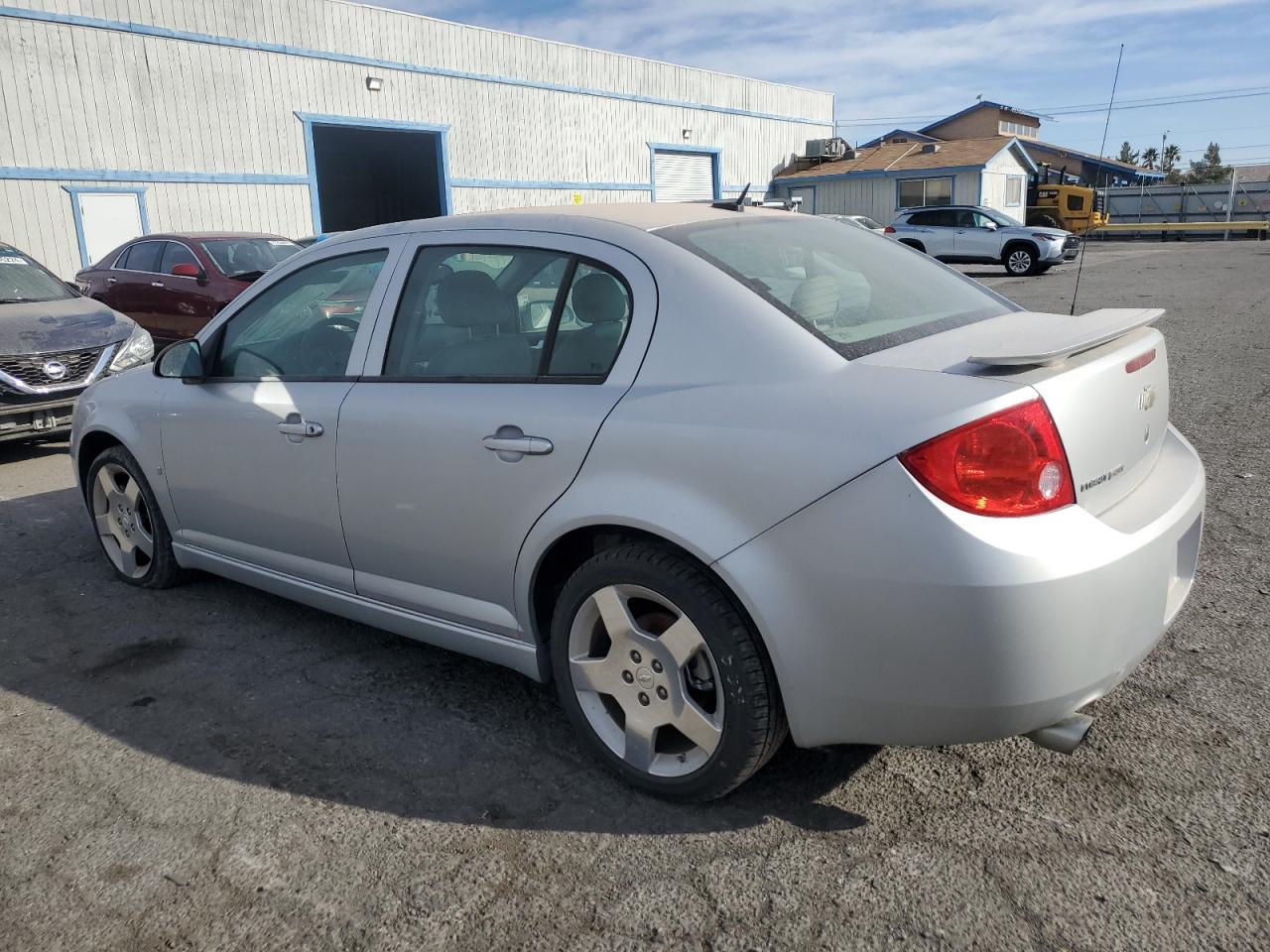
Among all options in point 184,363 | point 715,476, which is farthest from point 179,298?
point 715,476

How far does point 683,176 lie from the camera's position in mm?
30547

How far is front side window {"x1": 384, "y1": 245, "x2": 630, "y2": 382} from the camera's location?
2797mm

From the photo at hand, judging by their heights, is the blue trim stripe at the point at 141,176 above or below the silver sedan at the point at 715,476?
above

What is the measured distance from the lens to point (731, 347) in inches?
98.4

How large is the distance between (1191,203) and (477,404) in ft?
171

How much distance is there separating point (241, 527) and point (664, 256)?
83.0 inches

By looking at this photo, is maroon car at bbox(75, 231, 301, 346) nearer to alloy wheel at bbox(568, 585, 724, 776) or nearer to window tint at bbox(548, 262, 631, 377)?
window tint at bbox(548, 262, 631, 377)

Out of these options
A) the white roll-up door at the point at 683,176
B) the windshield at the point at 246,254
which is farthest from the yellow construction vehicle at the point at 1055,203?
the windshield at the point at 246,254

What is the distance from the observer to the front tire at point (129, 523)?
4.33m

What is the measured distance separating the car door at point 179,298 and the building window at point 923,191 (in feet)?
102

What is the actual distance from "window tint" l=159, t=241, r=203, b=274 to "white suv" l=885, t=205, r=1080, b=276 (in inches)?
722

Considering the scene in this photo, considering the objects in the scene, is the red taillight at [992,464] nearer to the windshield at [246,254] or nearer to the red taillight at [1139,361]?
the red taillight at [1139,361]

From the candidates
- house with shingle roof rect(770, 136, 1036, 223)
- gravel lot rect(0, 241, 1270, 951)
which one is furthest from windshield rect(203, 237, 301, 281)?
house with shingle roof rect(770, 136, 1036, 223)

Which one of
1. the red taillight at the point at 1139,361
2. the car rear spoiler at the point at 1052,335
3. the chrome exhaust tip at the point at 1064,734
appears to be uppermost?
the car rear spoiler at the point at 1052,335
